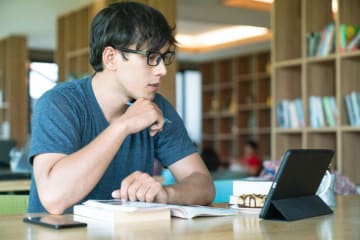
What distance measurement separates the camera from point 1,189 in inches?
124

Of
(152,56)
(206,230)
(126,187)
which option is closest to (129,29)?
(152,56)

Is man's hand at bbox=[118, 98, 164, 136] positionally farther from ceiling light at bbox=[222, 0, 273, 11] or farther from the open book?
ceiling light at bbox=[222, 0, 273, 11]

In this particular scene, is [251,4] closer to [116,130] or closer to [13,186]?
[13,186]

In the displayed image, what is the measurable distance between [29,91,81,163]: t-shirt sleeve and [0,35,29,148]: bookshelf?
7729 mm

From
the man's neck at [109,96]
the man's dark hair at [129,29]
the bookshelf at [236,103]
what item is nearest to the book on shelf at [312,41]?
the man's dark hair at [129,29]

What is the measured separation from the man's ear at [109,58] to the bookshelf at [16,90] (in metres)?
7.69

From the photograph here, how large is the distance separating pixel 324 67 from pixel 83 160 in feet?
11.1

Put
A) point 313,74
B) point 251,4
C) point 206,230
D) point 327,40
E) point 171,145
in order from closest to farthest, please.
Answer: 1. point 206,230
2. point 171,145
3. point 327,40
4. point 313,74
5. point 251,4

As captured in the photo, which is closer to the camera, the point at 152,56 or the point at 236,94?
the point at 152,56

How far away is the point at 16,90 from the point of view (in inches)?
372

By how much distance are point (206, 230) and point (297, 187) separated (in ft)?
1.20

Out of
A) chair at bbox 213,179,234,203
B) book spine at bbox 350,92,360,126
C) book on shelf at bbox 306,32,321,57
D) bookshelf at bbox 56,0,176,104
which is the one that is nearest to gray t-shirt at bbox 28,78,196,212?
chair at bbox 213,179,234,203

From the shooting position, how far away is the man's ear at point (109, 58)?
1897mm

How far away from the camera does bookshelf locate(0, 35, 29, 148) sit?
9383mm
